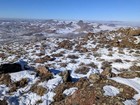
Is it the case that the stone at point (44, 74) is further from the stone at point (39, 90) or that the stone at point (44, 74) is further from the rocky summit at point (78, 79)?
the stone at point (39, 90)

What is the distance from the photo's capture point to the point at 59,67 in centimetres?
2358

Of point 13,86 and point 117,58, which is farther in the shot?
point 117,58

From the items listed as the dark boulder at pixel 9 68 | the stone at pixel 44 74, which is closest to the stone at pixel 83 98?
the stone at pixel 44 74

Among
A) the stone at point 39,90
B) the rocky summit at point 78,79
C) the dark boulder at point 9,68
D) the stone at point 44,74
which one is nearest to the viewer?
the rocky summit at point 78,79

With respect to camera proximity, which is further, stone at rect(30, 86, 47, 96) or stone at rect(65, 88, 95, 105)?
stone at rect(30, 86, 47, 96)

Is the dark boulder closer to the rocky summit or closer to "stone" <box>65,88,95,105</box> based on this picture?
the rocky summit

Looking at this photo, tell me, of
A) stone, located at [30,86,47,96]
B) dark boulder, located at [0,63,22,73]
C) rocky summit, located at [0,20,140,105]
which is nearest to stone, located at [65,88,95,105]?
rocky summit, located at [0,20,140,105]

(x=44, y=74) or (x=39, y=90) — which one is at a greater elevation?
(x=39, y=90)

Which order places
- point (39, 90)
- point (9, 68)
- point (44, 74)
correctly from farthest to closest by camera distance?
point (9, 68), point (44, 74), point (39, 90)

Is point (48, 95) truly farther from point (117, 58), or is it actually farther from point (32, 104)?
point (117, 58)

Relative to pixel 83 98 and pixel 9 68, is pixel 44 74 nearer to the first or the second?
pixel 9 68

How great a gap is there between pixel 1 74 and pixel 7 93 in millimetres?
3635

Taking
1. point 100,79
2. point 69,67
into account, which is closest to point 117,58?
point 69,67

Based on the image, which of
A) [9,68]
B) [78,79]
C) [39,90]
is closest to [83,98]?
[39,90]
